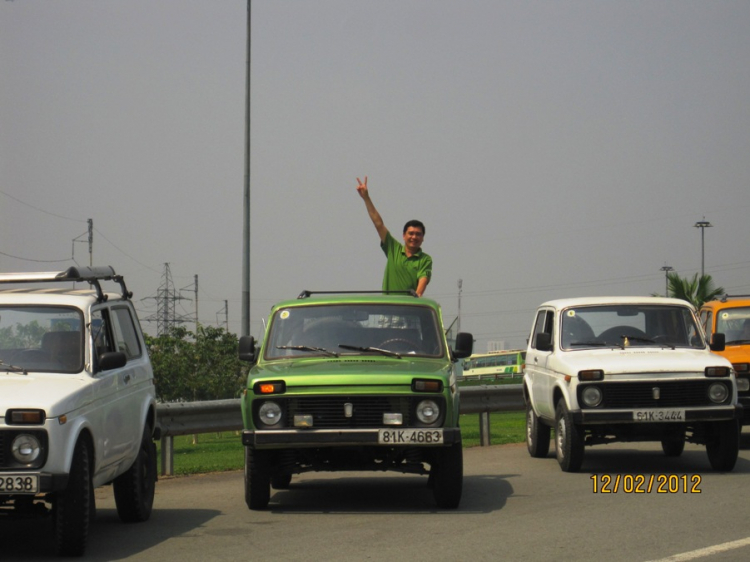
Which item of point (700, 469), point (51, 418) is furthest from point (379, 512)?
point (700, 469)

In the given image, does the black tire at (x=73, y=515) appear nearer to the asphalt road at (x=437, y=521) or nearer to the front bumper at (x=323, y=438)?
the asphalt road at (x=437, y=521)

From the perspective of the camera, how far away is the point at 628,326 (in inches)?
557

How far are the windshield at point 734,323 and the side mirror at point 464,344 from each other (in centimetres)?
706

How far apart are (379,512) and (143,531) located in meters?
1.99

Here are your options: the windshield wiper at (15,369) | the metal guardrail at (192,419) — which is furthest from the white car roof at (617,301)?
the windshield wiper at (15,369)

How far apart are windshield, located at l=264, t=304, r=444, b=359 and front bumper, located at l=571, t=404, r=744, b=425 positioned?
210 centimetres

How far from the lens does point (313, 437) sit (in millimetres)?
9969

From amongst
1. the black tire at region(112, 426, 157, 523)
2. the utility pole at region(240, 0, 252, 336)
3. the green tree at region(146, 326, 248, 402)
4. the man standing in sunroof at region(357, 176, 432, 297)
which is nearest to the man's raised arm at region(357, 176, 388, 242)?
the man standing in sunroof at region(357, 176, 432, 297)

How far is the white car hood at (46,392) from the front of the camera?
25.9 feet

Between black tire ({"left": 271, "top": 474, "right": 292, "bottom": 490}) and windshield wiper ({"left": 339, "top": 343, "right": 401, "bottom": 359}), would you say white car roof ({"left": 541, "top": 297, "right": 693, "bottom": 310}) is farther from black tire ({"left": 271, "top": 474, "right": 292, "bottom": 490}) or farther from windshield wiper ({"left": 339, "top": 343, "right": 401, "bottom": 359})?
black tire ({"left": 271, "top": 474, "right": 292, "bottom": 490})

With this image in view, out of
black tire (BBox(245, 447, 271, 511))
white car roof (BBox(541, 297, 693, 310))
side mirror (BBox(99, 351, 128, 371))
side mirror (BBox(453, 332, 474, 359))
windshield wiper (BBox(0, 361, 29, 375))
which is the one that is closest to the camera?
windshield wiper (BBox(0, 361, 29, 375))

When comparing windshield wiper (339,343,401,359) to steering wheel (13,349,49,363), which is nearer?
steering wheel (13,349,49,363)

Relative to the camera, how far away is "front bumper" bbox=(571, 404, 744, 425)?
12562mm

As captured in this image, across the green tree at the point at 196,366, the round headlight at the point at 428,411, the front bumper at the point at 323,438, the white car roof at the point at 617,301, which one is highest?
the white car roof at the point at 617,301
